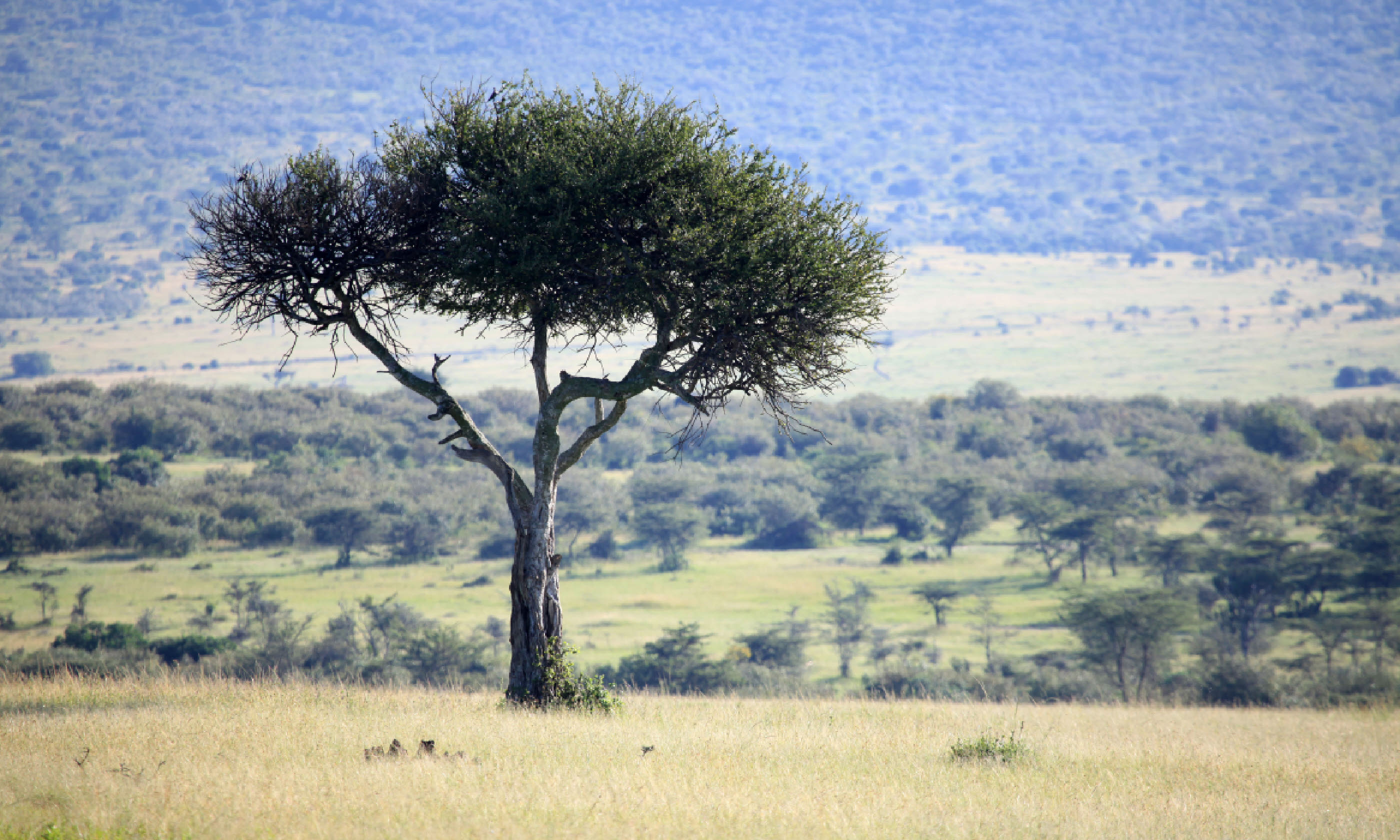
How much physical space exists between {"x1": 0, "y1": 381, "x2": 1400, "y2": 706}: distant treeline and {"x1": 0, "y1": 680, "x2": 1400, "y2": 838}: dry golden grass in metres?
10.0

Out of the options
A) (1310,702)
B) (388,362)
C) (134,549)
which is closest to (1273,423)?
(1310,702)

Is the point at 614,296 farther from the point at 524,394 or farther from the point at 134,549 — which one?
the point at 524,394

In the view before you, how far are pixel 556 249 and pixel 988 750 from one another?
8.26m

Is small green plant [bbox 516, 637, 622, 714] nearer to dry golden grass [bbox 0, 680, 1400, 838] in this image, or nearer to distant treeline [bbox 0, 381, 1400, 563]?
dry golden grass [bbox 0, 680, 1400, 838]

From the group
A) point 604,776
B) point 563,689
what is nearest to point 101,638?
point 563,689

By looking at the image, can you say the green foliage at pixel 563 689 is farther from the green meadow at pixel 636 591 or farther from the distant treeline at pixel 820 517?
the green meadow at pixel 636 591

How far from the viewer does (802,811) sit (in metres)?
9.11

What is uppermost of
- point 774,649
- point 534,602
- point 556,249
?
point 556,249

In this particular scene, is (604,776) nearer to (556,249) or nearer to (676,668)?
(556,249)

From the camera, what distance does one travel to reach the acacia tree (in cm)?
1324

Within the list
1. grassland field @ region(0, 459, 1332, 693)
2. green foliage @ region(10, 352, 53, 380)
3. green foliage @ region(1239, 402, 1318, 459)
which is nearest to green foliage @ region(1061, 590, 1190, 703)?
grassland field @ region(0, 459, 1332, 693)

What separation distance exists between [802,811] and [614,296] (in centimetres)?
710

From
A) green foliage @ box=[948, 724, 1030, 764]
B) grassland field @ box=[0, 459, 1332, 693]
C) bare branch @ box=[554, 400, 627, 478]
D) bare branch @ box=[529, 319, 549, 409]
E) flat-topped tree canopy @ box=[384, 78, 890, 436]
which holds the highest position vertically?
flat-topped tree canopy @ box=[384, 78, 890, 436]

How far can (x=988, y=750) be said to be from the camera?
1205cm
